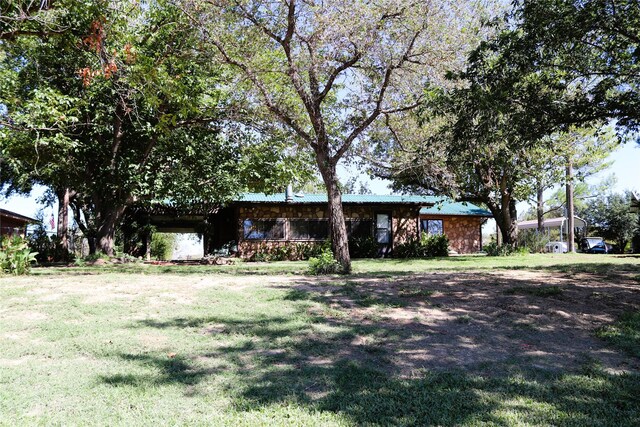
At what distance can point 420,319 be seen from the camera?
19.6 ft

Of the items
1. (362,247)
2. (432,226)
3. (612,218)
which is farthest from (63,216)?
(612,218)

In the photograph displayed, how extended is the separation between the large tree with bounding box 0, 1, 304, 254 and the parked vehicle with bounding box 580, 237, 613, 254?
2354cm

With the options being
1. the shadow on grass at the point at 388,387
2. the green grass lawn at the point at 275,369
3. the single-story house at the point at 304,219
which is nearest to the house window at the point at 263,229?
the single-story house at the point at 304,219

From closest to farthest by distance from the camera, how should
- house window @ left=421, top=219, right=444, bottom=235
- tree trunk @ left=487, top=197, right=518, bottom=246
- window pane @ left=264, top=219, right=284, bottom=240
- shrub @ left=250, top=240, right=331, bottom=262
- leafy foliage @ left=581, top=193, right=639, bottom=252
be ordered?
shrub @ left=250, top=240, right=331, bottom=262
window pane @ left=264, top=219, right=284, bottom=240
tree trunk @ left=487, top=197, right=518, bottom=246
house window @ left=421, top=219, right=444, bottom=235
leafy foliage @ left=581, top=193, right=639, bottom=252

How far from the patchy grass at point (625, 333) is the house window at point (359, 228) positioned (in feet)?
56.0

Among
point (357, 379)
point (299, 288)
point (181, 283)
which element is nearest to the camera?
point (357, 379)

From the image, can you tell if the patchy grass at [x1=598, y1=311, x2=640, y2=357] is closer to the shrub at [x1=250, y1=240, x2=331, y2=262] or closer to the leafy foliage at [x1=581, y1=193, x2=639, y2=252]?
the shrub at [x1=250, y1=240, x2=331, y2=262]

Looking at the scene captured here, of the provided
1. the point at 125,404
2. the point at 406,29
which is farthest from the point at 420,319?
the point at 406,29

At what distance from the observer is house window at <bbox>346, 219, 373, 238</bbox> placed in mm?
22875

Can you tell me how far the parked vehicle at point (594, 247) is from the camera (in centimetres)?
2920

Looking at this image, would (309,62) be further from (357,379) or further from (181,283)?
(357,379)

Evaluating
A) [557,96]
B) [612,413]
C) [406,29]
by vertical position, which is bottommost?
[612,413]

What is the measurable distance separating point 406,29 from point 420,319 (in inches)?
279

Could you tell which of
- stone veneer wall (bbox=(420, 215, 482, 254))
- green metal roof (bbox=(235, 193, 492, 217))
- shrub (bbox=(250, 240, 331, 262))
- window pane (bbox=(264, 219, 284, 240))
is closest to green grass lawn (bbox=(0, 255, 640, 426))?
green metal roof (bbox=(235, 193, 492, 217))
